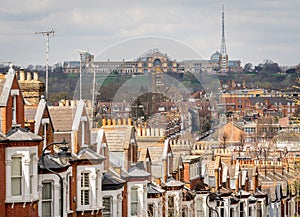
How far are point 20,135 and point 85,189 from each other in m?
6.56

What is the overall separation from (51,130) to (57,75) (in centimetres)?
2024

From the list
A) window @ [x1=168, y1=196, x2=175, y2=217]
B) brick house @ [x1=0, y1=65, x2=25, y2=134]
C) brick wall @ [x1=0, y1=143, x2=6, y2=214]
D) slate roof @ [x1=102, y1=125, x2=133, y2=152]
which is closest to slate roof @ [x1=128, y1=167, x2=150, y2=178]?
slate roof @ [x1=102, y1=125, x2=133, y2=152]

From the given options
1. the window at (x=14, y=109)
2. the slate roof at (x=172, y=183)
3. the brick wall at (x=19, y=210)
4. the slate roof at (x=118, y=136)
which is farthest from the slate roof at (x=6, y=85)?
the slate roof at (x=172, y=183)

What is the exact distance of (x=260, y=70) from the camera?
174 metres

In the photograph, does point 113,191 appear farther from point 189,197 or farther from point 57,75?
point 57,75

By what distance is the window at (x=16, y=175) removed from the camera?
3619 centimetres

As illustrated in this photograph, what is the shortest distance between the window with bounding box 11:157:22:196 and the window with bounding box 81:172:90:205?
5957 mm

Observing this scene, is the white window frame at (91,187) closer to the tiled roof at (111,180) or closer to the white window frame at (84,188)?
the white window frame at (84,188)

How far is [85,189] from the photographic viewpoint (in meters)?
42.1

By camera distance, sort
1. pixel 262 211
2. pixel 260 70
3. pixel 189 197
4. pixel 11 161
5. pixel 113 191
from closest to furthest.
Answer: pixel 11 161 → pixel 113 191 → pixel 189 197 → pixel 262 211 → pixel 260 70

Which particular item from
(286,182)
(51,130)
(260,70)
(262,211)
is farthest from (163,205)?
(260,70)

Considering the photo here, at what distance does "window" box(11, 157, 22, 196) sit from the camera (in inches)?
1425

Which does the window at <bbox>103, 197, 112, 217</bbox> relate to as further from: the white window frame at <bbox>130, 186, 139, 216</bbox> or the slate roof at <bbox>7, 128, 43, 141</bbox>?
the slate roof at <bbox>7, 128, 43, 141</bbox>

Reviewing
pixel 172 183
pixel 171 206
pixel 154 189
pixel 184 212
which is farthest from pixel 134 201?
pixel 184 212
